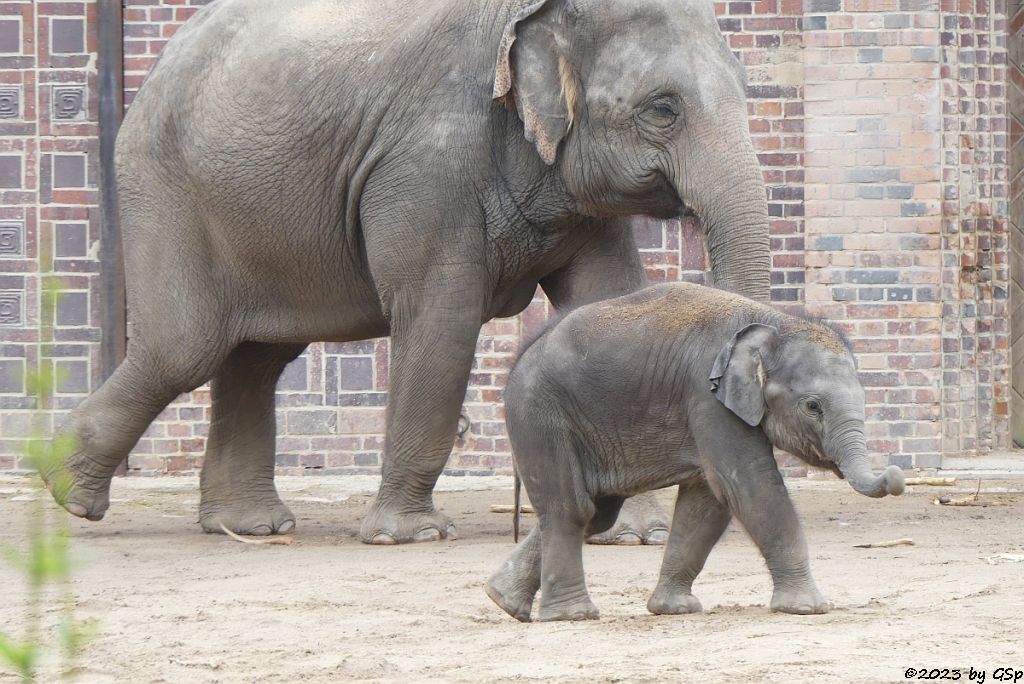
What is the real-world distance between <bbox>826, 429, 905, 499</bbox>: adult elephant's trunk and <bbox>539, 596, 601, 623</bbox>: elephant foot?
30.9 inches

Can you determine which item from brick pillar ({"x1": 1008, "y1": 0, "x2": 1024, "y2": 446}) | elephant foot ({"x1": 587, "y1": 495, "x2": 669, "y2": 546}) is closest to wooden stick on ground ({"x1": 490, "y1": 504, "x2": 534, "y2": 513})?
elephant foot ({"x1": 587, "y1": 495, "x2": 669, "y2": 546})

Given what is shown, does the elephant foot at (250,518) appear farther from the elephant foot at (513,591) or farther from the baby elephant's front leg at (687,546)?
the baby elephant's front leg at (687,546)

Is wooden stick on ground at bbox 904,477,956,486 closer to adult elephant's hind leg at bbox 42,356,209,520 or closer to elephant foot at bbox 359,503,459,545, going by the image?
elephant foot at bbox 359,503,459,545

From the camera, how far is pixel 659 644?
4.54m

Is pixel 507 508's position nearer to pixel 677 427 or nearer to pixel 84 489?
pixel 84 489

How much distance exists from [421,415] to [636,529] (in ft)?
2.93

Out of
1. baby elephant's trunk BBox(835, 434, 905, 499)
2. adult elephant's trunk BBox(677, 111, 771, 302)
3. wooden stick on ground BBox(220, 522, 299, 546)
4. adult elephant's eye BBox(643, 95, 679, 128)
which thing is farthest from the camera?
wooden stick on ground BBox(220, 522, 299, 546)

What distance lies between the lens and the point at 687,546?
5.07 m

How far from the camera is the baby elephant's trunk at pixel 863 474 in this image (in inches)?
176

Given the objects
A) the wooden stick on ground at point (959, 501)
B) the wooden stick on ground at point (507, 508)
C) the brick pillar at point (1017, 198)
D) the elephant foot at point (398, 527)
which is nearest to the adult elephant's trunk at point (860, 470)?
the elephant foot at point (398, 527)

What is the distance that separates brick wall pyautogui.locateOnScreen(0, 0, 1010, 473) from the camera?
9.42 metres

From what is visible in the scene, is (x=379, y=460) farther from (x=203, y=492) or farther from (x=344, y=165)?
(x=344, y=165)

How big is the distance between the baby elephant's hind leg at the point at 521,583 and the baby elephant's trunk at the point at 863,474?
0.90 metres

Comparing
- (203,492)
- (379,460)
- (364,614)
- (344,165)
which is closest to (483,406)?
(379,460)
